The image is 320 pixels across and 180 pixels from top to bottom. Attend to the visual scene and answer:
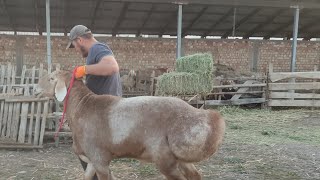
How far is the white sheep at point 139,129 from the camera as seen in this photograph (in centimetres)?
308

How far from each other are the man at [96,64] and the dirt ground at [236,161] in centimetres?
179

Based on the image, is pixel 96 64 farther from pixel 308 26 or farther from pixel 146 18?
pixel 308 26

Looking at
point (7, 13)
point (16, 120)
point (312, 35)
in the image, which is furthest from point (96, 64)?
point (312, 35)

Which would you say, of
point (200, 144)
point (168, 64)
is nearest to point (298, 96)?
point (168, 64)

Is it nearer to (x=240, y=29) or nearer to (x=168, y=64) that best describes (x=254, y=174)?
(x=168, y=64)

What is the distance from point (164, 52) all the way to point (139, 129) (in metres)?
14.2

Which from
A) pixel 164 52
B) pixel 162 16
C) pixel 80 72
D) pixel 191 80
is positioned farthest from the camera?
pixel 164 52

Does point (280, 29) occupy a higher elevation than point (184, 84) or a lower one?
higher

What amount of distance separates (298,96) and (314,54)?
690 cm

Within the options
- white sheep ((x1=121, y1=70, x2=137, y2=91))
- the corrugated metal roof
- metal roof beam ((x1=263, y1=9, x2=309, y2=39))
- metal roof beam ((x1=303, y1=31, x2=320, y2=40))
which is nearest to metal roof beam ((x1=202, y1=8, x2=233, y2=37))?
the corrugated metal roof

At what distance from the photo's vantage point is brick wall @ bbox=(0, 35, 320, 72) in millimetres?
15977

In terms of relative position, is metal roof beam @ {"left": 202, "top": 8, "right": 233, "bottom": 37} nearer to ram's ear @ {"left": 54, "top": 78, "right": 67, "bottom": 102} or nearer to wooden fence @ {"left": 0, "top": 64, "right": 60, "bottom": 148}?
wooden fence @ {"left": 0, "top": 64, "right": 60, "bottom": 148}

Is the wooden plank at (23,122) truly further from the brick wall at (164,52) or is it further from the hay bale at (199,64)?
the brick wall at (164,52)

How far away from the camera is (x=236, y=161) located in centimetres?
611
